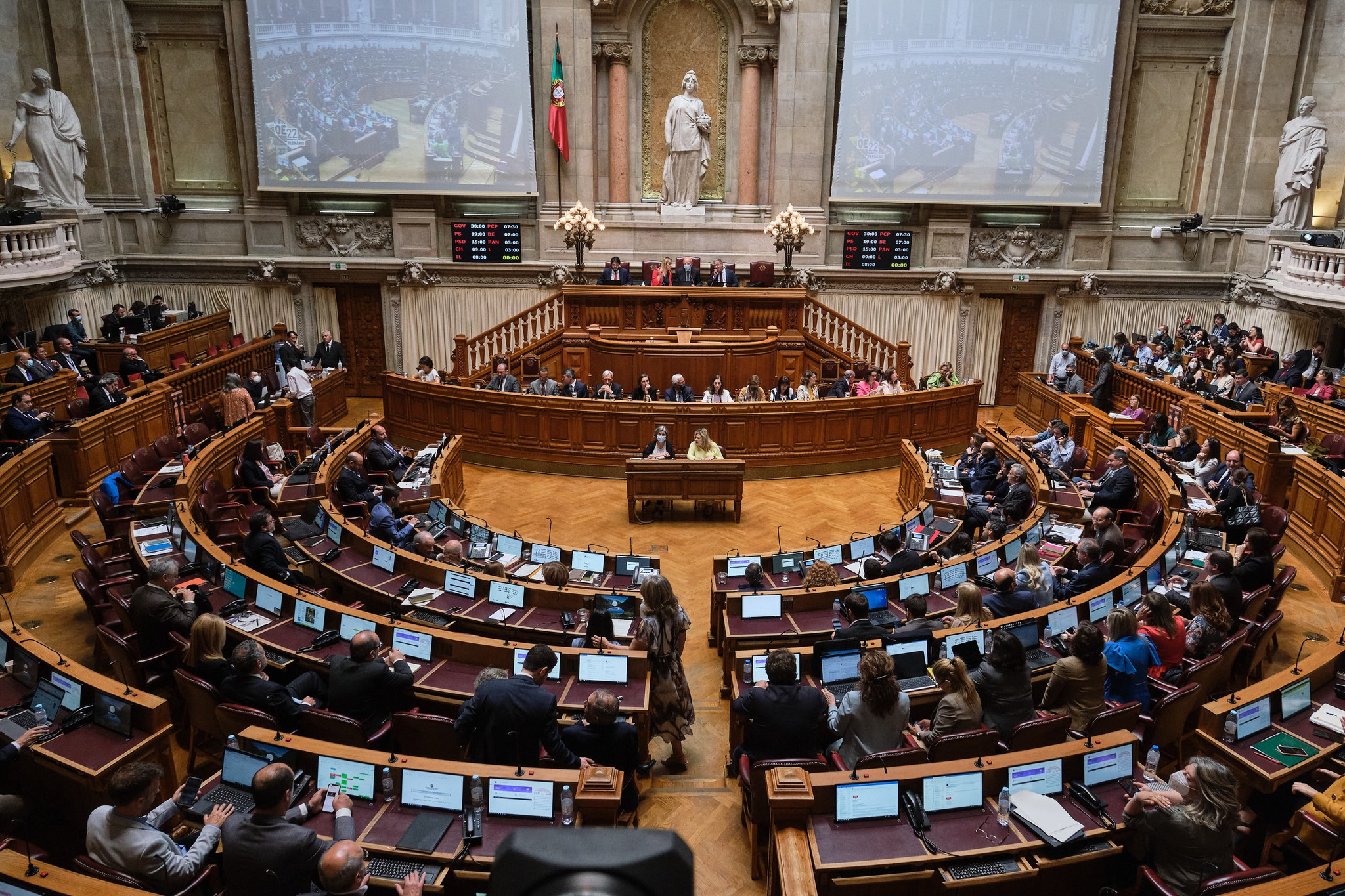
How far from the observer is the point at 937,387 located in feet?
46.0

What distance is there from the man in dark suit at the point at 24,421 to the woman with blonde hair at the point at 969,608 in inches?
407

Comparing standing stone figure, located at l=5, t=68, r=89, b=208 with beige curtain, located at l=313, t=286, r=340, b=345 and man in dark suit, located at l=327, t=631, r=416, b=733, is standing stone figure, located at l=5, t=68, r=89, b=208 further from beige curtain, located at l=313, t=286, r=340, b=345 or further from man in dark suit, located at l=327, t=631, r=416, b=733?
man in dark suit, located at l=327, t=631, r=416, b=733

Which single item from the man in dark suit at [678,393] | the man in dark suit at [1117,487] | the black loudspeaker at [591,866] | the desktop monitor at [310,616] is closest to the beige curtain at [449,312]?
the man in dark suit at [678,393]

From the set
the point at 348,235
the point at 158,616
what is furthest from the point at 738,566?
the point at 348,235

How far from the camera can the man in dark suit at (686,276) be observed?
16.7 meters

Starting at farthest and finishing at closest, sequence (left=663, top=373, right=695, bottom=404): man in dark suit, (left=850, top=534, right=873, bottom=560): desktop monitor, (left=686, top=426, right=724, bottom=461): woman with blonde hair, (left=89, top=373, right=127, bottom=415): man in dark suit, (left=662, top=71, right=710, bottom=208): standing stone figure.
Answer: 1. (left=662, top=71, right=710, bottom=208): standing stone figure
2. (left=663, top=373, right=695, bottom=404): man in dark suit
3. (left=686, top=426, right=724, bottom=461): woman with blonde hair
4. (left=89, top=373, right=127, bottom=415): man in dark suit
5. (left=850, top=534, right=873, bottom=560): desktop monitor

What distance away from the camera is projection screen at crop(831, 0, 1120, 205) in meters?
16.9

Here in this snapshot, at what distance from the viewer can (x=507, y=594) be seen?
24.0ft

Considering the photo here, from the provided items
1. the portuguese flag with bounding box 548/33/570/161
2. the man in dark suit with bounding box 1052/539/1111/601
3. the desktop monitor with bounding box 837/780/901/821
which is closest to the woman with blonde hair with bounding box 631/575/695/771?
the desktop monitor with bounding box 837/780/901/821

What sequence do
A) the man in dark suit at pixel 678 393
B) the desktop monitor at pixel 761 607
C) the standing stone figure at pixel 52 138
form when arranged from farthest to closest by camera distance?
the standing stone figure at pixel 52 138 → the man in dark suit at pixel 678 393 → the desktop monitor at pixel 761 607

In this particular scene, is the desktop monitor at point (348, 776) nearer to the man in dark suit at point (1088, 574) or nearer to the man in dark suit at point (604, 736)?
the man in dark suit at point (604, 736)

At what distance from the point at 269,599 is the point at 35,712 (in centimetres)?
184

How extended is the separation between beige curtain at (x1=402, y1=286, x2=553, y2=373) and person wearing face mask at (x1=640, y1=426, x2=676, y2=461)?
7152mm

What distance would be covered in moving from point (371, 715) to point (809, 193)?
47.6 feet
